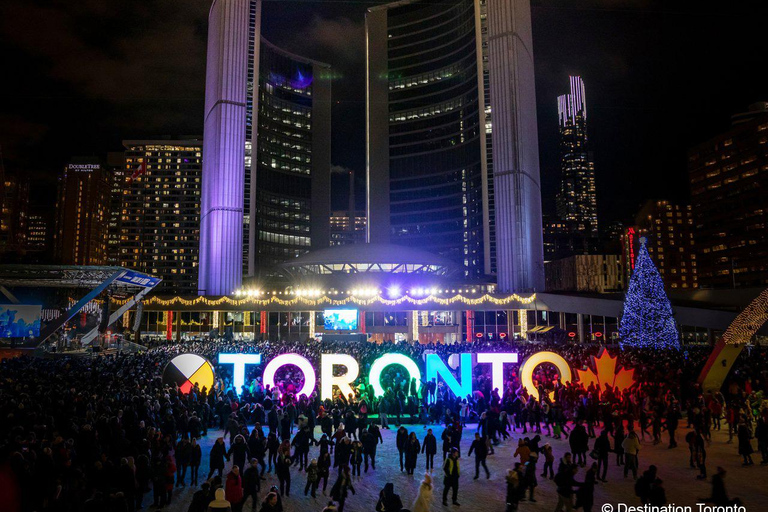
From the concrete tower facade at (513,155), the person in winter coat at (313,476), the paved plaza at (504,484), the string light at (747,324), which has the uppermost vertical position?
the concrete tower facade at (513,155)

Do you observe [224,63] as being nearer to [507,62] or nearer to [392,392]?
[507,62]

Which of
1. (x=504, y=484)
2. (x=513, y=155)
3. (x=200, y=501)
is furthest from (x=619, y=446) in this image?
(x=513, y=155)

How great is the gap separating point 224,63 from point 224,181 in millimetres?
18632

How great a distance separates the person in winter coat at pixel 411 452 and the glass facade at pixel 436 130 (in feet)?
270

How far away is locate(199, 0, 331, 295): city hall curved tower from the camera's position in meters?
82.1

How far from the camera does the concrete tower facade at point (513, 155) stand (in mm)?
78938

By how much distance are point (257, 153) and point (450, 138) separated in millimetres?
38303

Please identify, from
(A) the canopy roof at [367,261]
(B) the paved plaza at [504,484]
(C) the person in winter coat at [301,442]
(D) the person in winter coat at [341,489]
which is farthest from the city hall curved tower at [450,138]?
(D) the person in winter coat at [341,489]

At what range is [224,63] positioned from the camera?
83.6 m

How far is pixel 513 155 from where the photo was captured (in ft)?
266

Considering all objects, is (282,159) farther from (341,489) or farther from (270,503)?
(270,503)

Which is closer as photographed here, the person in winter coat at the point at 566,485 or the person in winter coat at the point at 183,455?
the person in winter coat at the point at 566,485

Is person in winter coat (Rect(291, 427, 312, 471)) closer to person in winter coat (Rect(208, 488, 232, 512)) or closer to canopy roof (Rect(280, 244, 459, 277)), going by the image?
person in winter coat (Rect(208, 488, 232, 512))

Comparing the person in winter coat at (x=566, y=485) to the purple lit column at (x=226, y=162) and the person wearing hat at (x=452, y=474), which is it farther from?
the purple lit column at (x=226, y=162)
